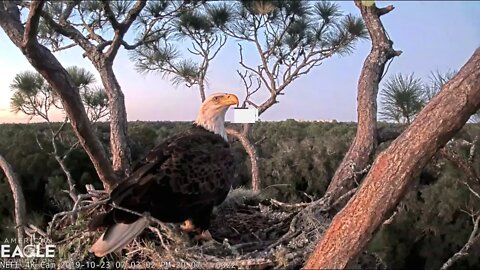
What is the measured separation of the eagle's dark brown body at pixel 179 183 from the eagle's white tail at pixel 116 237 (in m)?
0.02

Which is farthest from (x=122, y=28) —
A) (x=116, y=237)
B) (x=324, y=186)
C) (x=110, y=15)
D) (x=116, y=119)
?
(x=324, y=186)

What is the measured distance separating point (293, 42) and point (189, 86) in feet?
4.01

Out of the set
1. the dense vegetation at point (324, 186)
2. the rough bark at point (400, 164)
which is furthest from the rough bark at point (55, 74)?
the dense vegetation at point (324, 186)

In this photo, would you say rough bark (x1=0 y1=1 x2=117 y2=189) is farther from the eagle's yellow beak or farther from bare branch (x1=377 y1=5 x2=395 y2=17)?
bare branch (x1=377 y1=5 x2=395 y2=17)

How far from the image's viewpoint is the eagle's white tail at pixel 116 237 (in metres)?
2.32

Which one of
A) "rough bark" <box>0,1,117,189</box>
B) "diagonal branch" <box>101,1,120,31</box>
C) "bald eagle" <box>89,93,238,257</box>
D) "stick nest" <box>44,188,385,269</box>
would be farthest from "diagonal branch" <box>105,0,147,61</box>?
"stick nest" <box>44,188,385,269</box>

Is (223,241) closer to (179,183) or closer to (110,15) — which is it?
(179,183)

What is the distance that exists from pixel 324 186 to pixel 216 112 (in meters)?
5.62

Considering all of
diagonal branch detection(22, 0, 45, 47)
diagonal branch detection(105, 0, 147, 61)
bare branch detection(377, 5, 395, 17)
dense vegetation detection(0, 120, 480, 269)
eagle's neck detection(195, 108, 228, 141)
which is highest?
bare branch detection(377, 5, 395, 17)

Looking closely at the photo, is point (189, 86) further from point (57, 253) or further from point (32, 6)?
point (32, 6)

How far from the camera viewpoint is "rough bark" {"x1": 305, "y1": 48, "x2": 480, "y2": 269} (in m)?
1.68

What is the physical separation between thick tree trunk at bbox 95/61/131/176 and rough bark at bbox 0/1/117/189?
0.29 m

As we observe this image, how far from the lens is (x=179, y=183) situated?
2.51 metres

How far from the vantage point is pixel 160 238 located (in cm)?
250
